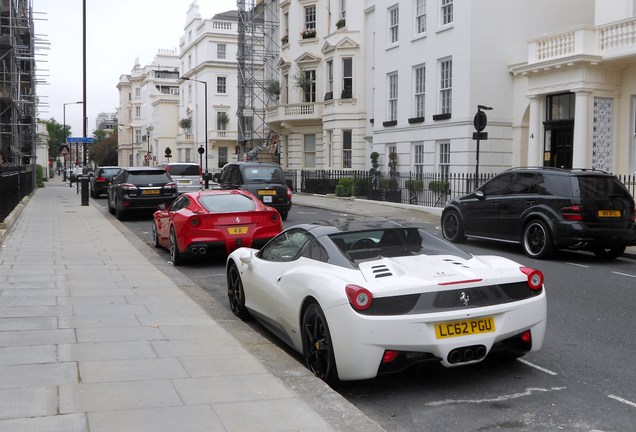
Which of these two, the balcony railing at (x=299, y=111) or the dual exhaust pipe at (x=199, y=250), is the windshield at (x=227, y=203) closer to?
the dual exhaust pipe at (x=199, y=250)

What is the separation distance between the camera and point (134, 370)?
18.1 ft

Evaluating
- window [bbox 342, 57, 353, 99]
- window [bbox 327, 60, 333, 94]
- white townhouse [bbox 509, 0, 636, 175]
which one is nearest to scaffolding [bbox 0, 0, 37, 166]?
window [bbox 327, 60, 333, 94]

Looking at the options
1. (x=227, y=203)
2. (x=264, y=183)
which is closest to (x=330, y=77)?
(x=264, y=183)

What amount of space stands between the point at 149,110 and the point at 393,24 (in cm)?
7284

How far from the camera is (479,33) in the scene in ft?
84.4

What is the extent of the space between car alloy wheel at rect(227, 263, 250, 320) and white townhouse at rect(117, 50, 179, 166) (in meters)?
78.8

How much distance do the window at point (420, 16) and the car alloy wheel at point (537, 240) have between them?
1752 cm

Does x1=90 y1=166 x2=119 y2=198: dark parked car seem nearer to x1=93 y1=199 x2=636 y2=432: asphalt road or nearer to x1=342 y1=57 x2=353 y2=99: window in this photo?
x1=342 y1=57 x2=353 y2=99: window

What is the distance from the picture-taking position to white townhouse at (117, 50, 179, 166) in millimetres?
88875

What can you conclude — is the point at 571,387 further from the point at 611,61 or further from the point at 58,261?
the point at 611,61

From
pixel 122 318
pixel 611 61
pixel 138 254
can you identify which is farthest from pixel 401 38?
pixel 122 318

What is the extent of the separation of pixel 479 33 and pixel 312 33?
1713 centimetres

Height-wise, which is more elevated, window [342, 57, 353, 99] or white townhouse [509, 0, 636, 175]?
window [342, 57, 353, 99]

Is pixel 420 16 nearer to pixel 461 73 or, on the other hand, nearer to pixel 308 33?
pixel 461 73
